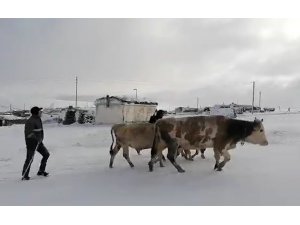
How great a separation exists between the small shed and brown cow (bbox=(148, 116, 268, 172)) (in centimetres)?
2552

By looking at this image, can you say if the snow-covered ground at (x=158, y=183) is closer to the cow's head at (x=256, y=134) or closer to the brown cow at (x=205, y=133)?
the brown cow at (x=205, y=133)

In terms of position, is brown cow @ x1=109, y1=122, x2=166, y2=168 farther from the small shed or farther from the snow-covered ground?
the small shed

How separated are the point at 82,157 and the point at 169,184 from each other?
6.19m

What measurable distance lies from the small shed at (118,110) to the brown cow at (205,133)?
25.5 metres

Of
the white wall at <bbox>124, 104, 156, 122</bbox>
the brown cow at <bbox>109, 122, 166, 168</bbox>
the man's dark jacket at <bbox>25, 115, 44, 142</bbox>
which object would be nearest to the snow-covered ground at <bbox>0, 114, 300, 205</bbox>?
the brown cow at <bbox>109, 122, 166, 168</bbox>

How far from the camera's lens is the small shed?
3625cm

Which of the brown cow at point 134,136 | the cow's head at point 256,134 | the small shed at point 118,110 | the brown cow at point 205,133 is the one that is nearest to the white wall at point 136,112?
the small shed at point 118,110

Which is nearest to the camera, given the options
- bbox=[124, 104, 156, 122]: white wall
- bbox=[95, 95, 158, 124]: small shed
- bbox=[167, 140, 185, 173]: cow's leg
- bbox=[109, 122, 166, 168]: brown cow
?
bbox=[167, 140, 185, 173]: cow's leg

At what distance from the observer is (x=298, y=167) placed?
10398mm

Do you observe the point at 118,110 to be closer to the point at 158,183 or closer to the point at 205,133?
the point at 205,133

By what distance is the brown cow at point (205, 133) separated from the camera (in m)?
10.2

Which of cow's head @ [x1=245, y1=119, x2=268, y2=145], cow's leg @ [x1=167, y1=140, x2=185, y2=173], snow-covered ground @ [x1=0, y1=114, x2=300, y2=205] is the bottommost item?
snow-covered ground @ [x1=0, y1=114, x2=300, y2=205]

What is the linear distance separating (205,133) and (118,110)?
26.3m

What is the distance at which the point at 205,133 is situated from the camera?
10281mm
